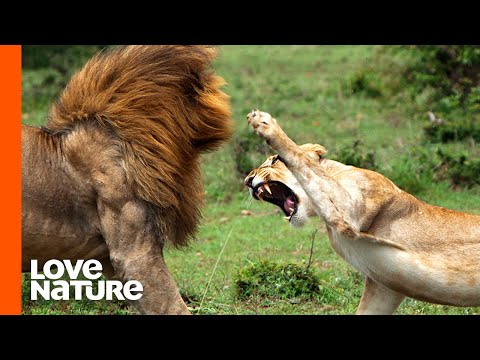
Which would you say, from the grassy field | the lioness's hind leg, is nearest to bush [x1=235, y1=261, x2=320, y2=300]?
the grassy field

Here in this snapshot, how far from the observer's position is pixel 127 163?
438 cm

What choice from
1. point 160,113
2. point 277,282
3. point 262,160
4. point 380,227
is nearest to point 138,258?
point 160,113

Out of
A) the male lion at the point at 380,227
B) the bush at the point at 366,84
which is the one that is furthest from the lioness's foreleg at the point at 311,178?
the bush at the point at 366,84

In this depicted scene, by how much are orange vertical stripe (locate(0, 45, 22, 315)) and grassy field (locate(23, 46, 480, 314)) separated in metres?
0.80

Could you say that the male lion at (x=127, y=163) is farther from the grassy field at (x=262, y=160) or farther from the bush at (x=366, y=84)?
the bush at (x=366, y=84)

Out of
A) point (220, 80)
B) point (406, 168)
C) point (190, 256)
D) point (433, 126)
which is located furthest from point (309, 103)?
point (220, 80)

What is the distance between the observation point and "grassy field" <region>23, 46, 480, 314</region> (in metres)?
5.53

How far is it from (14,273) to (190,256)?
259cm

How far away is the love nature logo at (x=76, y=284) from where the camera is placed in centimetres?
432

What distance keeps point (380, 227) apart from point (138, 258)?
1138 millimetres

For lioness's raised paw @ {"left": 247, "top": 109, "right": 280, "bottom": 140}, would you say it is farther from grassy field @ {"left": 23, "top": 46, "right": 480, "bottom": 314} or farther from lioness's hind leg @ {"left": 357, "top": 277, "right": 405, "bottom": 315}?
lioness's hind leg @ {"left": 357, "top": 277, "right": 405, "bottom": 315}

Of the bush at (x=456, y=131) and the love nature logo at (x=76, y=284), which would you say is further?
the bush at (x=456, y=131)

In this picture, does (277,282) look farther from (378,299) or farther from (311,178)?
(311,178)

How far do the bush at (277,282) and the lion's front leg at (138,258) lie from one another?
1.29 meters
